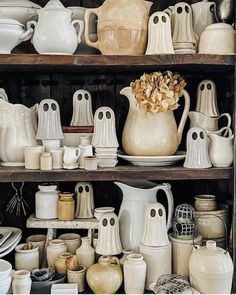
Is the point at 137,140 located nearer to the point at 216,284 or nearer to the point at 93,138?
the point at 93,138

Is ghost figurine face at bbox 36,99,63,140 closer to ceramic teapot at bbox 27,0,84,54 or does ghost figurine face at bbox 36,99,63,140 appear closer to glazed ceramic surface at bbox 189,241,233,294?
ceramic teapot at bbox 27,0,84,54

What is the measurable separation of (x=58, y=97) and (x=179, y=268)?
69 centimetres

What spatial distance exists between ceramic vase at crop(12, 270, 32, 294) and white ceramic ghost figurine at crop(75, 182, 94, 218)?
0.91ft

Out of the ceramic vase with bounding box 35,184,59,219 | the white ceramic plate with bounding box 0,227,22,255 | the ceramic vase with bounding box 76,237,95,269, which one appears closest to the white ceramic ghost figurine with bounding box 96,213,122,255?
the ceramic vase with bounding box 76,237,95,269

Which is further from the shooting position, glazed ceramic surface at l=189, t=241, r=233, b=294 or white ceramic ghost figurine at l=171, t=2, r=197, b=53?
white ceramic ghost figurine at l=171, t=2, r=197, b=53

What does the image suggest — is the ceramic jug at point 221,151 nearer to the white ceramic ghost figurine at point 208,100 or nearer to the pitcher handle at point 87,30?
the white ceramic ghost figurine at point 208,100

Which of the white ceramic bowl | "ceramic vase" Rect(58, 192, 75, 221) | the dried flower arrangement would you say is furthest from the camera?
"ceramic vase" Rect(58, 192, 75, 221)

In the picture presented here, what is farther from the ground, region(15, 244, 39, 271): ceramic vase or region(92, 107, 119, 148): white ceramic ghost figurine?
region(92, 107, 119, 148): white ceramic ghost figurine

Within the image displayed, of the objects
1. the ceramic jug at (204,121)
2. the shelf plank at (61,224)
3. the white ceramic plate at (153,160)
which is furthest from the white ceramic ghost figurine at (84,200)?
the ceramic jug at (204,121)

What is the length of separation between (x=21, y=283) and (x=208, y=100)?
2.58 ft

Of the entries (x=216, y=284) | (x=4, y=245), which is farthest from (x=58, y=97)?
(x=216, y=284)

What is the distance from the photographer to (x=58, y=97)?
1.54 meters

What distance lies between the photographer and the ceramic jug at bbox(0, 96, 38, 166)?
1.35 metres

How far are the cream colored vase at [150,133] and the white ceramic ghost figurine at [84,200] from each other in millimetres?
201
